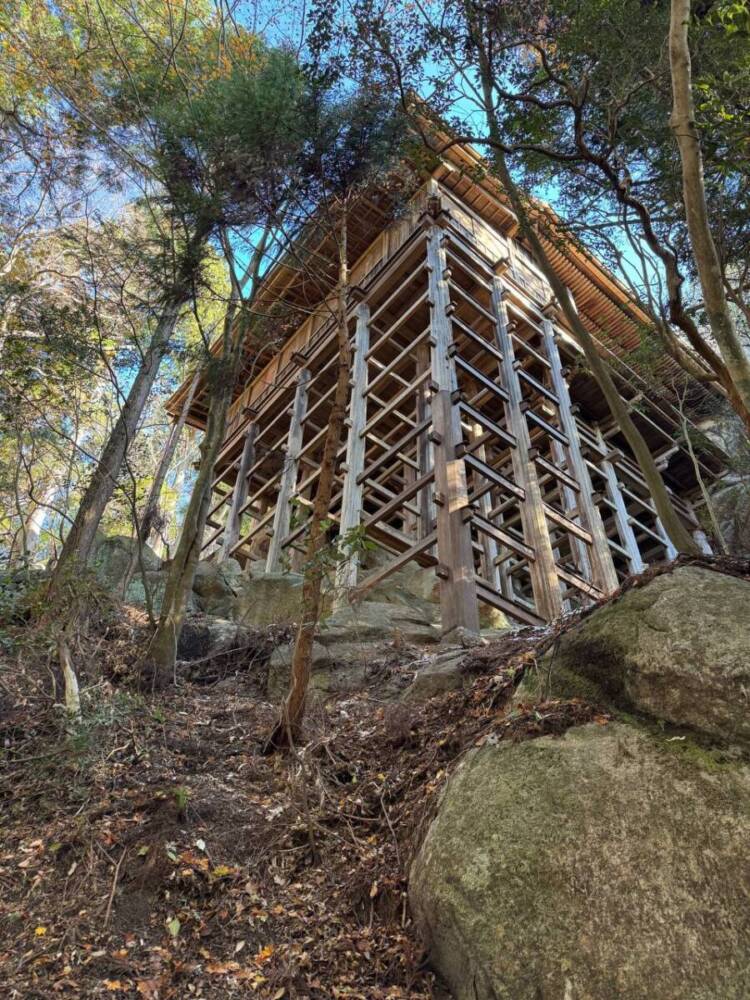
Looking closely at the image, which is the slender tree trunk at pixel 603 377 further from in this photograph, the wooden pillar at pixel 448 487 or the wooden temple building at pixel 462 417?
the wooden pillar at pixel 448 487

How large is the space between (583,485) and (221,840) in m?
8.49

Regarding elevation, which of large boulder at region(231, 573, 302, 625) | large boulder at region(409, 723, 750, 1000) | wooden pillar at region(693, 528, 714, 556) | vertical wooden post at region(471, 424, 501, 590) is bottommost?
large boulder at region(409, 723, 750, 1000)

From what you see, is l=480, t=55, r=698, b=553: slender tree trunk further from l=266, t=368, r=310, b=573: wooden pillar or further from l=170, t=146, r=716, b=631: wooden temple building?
l=266, t=368, r=310, b=573: wooden pillar

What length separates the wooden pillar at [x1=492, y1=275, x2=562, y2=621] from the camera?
8.12m

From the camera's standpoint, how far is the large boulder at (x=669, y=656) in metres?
2.77

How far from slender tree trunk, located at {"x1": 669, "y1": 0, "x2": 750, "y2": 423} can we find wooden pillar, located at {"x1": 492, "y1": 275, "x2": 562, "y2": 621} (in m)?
4.65

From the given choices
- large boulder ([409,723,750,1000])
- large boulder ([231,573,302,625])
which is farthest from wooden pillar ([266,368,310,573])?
large boulder ([409,723,750,1000])

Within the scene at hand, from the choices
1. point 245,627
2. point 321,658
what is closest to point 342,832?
point 321,658

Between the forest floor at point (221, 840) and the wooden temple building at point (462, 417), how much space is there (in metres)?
3.13

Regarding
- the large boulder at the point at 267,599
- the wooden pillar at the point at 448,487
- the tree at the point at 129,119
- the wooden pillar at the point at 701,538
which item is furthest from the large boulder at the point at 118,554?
the wooden pillar at the point at 701,538

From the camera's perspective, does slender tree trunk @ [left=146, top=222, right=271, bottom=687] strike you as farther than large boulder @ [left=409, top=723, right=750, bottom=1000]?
Yes

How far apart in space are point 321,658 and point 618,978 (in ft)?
14.7

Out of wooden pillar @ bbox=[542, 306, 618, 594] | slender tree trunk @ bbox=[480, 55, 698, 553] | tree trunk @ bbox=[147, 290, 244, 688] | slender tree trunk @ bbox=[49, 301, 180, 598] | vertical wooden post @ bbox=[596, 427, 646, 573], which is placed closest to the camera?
slender tree trunk @ bbox=[480, 55, 698, 553]

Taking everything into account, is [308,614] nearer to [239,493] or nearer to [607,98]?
[607,98]
